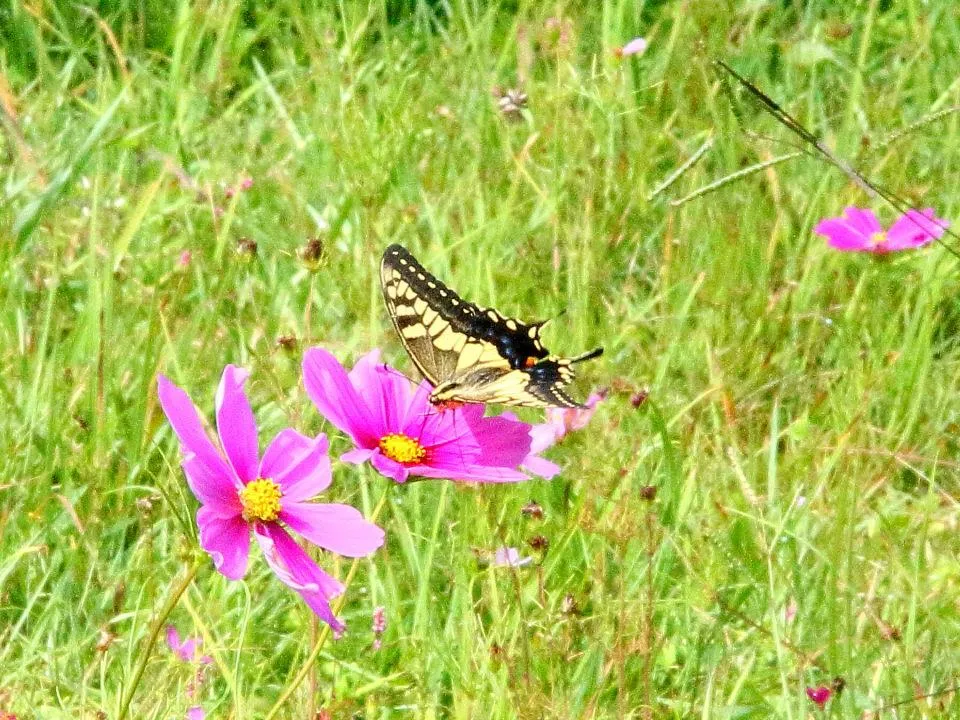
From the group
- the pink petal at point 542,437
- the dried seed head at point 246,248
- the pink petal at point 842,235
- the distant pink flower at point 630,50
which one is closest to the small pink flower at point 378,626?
the pink petal at point 542,437

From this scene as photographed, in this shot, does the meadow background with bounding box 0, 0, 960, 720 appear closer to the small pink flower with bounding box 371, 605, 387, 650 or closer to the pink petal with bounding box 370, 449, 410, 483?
the small pink flower with bounding box 371, 605, 387, 650

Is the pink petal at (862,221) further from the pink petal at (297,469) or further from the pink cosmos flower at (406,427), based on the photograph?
the pink petal at (297,469)

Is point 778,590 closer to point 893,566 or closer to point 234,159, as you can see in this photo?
point 893,566

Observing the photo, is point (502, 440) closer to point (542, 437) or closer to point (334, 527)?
point (334, 527)

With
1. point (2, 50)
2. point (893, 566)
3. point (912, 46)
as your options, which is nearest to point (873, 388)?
point (893, 566)

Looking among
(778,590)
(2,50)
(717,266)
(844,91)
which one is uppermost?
(844,91)
